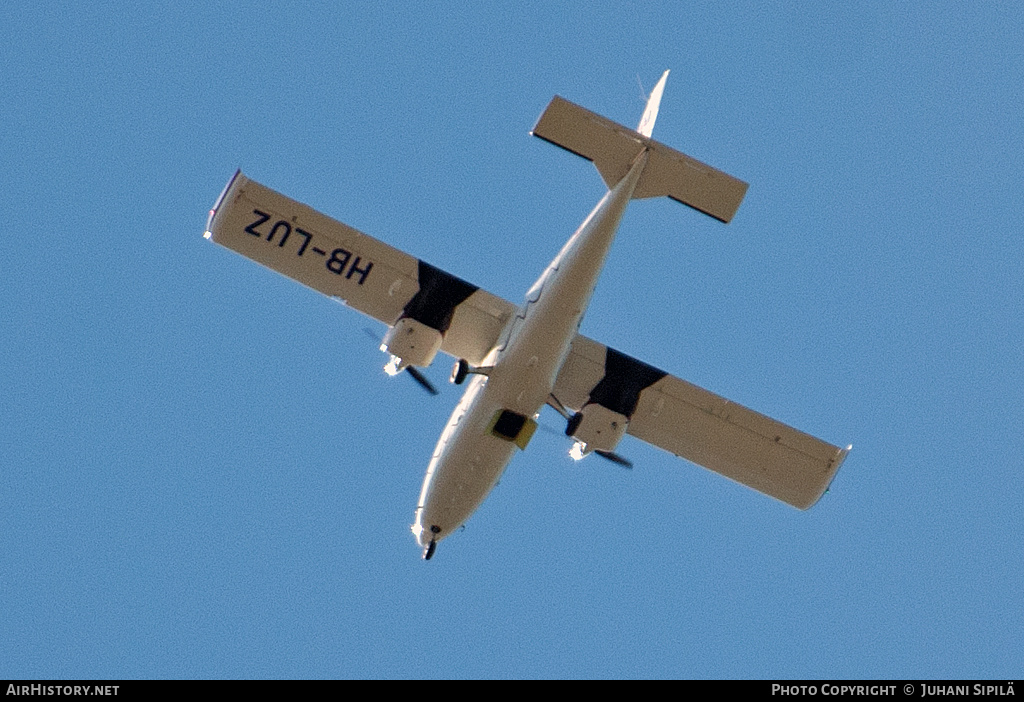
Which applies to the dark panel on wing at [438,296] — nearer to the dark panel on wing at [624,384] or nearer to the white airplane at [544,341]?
the white airplane at [544,341]

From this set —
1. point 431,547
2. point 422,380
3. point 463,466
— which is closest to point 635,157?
point 422,380

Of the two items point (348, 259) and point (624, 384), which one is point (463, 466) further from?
point (348, 259)

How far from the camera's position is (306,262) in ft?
101

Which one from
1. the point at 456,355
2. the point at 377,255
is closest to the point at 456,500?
the point at 456,355

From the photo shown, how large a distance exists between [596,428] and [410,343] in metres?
4.32

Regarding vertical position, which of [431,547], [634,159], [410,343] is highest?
[634,159]

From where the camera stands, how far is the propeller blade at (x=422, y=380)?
29766 mm

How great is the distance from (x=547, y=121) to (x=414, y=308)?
498 centimetres

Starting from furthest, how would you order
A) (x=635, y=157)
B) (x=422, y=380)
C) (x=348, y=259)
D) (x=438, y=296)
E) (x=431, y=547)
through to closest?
(x=431, y=547) → (x=348, y=259) → (x=438, y=296) → (x=422, y=380) → (x=635, y=157)

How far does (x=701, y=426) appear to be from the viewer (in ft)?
104

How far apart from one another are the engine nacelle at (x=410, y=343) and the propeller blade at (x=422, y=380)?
20 cm

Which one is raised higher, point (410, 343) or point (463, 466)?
point (410, 343)

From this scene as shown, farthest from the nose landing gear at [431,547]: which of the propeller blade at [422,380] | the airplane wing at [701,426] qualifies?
the airplane wing at [701,426]
